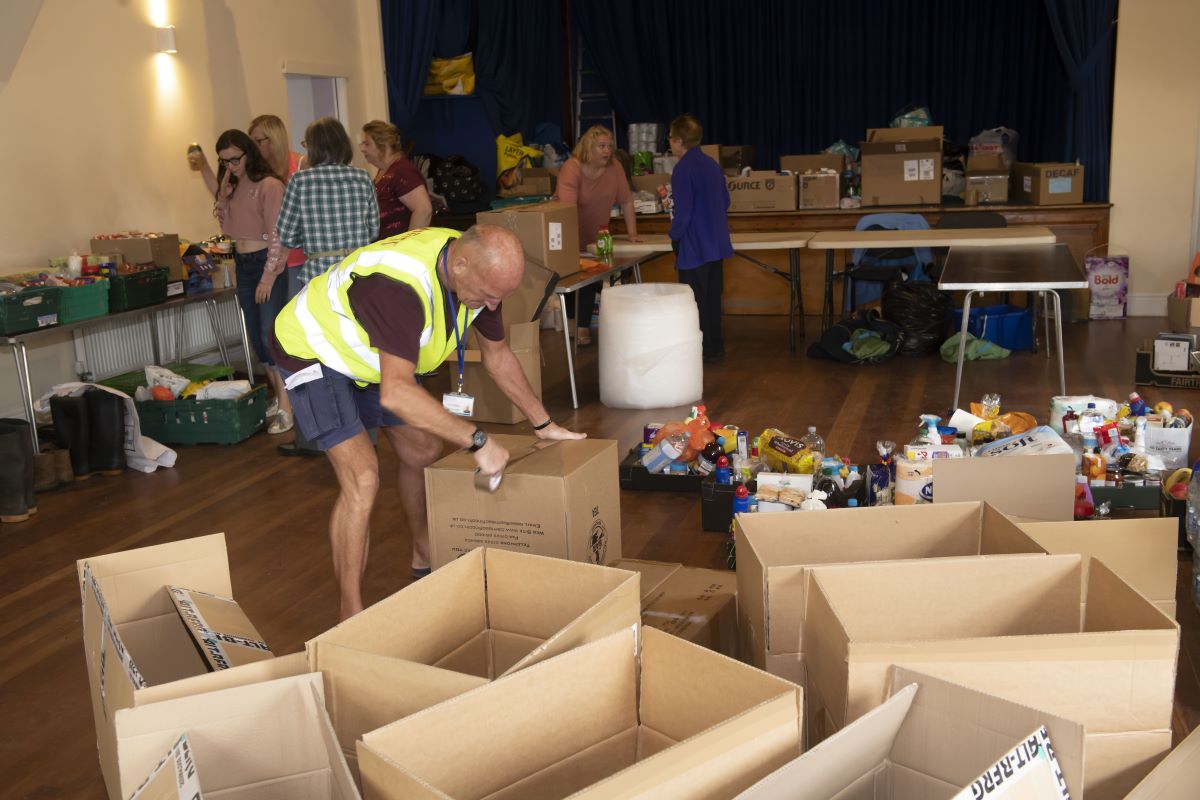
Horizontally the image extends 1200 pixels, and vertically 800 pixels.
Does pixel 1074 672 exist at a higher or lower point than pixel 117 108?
lower

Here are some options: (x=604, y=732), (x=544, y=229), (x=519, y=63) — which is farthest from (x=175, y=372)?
(x=604, y=732)

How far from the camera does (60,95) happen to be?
588 cm

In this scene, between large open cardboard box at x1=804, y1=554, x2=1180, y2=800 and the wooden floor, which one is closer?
large open cardboard box at x1=804, y1=554, x2=1180, y2=800

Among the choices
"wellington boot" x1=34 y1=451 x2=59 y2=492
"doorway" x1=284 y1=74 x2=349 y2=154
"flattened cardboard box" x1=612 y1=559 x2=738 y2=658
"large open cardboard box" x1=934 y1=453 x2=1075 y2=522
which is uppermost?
"doorway" x1=284 y1=74 x2=349 y2=154

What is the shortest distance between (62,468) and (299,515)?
4.22 ft

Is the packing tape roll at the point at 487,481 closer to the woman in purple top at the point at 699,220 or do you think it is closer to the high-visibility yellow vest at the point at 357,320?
the high-visibility yellow vest at the point at 357,320

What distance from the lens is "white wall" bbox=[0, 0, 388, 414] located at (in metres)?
5.66

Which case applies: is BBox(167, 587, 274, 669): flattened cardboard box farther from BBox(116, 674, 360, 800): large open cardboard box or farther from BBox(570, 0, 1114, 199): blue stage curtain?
BBox(570, 0, 1114, 199): blue stage curtain

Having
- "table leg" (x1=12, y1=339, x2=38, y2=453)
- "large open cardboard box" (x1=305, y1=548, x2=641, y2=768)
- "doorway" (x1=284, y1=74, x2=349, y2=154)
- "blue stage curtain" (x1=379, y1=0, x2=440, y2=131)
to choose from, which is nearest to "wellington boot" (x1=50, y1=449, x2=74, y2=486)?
"table leg" (x1=12, y1=339, x2=38, y2=453)

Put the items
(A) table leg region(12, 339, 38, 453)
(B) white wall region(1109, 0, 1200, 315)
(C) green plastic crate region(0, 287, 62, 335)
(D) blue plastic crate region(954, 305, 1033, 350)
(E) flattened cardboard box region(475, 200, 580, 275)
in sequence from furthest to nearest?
(B) white wall region(1109, 0, 1200, 315)
(D) blue plastic crate region(954, 305, 1033, 350)
(E) flattened cardboard box region(475, 200, 580, 275)
(A) table leg region(12, 339, 38, 453)
(C) green plastic crate region(0, 287, 62, 335)

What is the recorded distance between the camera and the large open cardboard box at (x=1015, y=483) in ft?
9.48

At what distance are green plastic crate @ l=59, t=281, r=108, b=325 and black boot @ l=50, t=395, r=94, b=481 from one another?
1.33ft

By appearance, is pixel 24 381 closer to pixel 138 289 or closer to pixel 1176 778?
pixel 138 289

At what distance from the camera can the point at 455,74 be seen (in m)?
9.52
